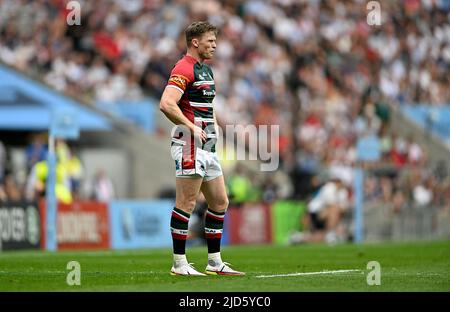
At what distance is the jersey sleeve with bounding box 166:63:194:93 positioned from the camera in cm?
1192

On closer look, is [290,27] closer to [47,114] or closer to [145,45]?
[145,45]

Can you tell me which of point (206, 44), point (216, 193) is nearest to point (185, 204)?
point (216, 193)

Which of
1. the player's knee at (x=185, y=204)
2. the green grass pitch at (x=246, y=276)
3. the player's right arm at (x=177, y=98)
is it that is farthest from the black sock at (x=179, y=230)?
the player's right arm at (x=177, y=98)

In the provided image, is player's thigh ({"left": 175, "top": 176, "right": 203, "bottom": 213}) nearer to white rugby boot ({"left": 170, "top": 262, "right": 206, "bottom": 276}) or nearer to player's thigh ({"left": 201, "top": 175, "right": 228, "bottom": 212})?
player's thigh ({"left": 201, "top": 175, "right": 228, "bottom": 212})

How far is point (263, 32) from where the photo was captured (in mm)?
34781

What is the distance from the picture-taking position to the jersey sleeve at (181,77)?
1192 centimetres

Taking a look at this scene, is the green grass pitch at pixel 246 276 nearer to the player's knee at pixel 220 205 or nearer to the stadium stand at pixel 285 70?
the player's knee at pixel 220 205

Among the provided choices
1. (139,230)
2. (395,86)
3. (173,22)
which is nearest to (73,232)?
(139,230)

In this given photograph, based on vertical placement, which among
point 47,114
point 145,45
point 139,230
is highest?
point 145,45

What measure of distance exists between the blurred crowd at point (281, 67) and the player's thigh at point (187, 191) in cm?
1691

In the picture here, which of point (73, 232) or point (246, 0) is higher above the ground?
point (246, 0)

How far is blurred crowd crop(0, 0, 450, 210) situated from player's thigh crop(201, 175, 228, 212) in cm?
1655

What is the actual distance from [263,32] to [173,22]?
10.6 feet
